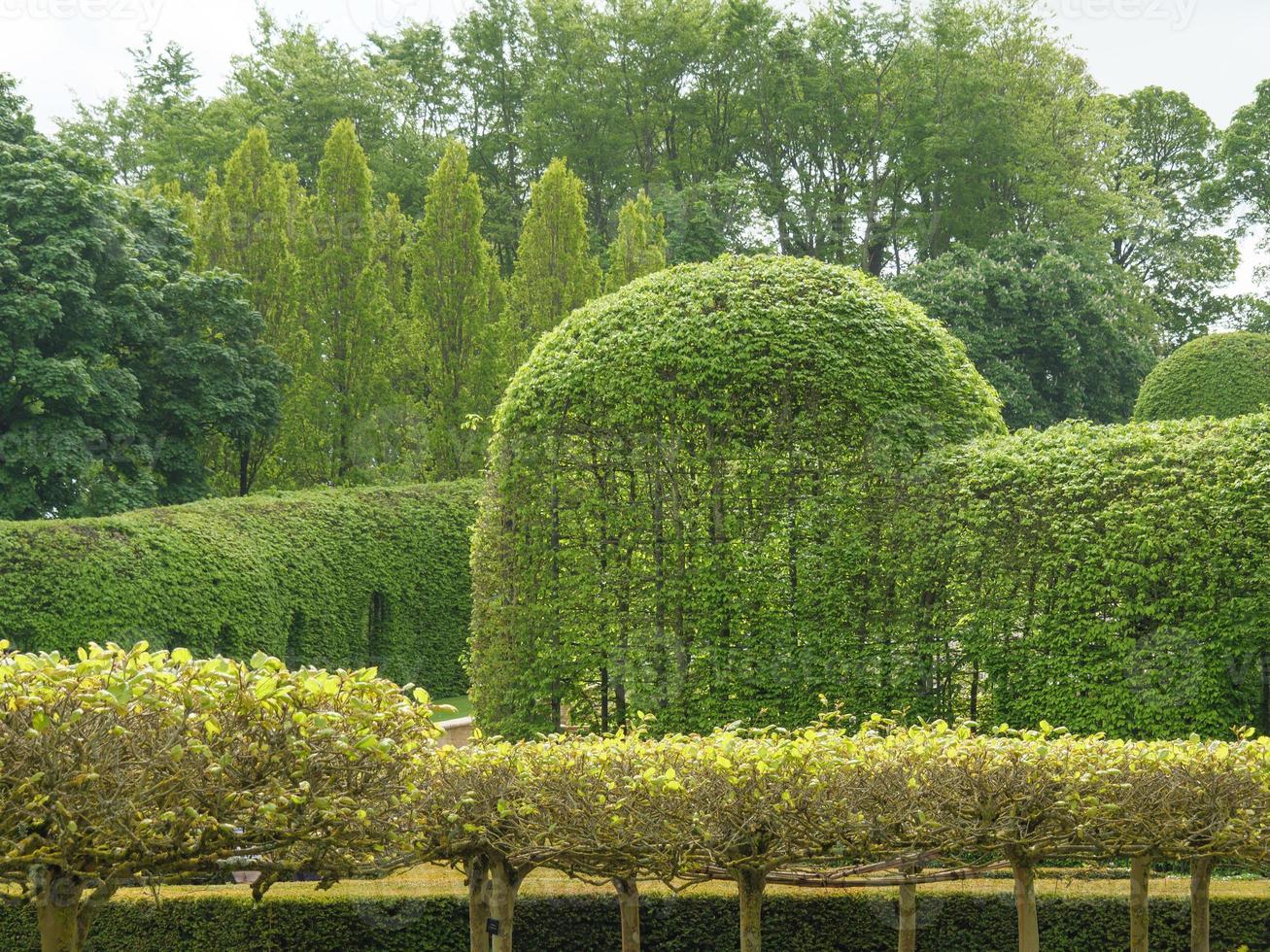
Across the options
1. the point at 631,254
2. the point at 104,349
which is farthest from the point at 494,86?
the point at 104,349

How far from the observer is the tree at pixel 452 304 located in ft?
82.0

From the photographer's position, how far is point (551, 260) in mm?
26000

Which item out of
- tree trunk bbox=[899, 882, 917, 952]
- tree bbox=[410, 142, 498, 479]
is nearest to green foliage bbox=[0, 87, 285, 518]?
tree bbox=[410, 142, 498, 479]

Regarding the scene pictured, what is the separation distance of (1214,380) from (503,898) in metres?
17.4

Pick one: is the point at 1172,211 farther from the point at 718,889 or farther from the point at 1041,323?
the point at 718,889

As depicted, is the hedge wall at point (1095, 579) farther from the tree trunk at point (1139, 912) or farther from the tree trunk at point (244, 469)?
the tree trunk at point (244, 469)

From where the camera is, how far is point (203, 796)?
536 cm

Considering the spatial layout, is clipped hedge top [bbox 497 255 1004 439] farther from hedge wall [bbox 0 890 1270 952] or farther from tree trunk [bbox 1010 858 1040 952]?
tree trunk [bbox 1010 858 1040 952]

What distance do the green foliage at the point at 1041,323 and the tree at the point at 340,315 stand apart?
43.3 feet

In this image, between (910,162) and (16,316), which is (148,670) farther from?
(910,162)

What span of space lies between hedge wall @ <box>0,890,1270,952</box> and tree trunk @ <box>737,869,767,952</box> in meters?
1.89

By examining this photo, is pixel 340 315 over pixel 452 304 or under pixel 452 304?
under

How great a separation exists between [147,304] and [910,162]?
22.1 metres

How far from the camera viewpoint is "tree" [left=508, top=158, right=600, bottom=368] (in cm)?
2584
